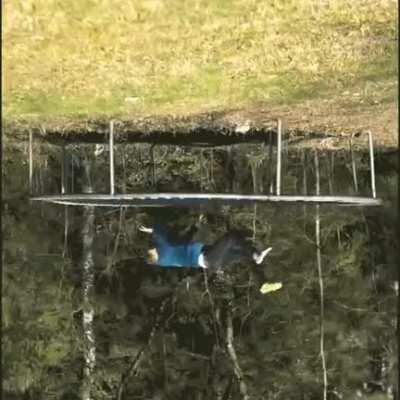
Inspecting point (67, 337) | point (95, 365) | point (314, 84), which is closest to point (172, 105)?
point (314, 84)

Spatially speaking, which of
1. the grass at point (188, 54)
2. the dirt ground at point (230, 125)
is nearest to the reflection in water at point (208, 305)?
the dirt ground at point (230, 125)

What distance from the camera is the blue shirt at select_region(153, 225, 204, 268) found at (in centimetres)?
482

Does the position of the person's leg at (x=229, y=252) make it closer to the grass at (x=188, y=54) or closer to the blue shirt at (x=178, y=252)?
the blue shirt at (x=178, y=252)

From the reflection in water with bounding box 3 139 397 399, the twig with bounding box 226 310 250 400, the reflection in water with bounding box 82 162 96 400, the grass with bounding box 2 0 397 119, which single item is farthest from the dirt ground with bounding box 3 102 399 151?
the twig with bounding box 226 310 250 400

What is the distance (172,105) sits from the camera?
14.6 feet

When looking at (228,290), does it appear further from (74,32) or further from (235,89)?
(74,32)

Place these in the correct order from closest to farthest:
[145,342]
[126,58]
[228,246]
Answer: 1. [126,58]
2. [228,246]
3. [145,342]

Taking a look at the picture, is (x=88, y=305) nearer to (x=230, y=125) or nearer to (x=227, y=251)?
(x=227, y=251)

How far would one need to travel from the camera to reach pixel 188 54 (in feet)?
13.0

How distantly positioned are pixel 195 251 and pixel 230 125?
86cm

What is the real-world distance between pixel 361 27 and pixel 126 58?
1.27 m

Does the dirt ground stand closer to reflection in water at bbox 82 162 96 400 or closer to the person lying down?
the person lying down

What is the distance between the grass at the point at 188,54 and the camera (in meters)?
3.64

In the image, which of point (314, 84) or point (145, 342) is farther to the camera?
point (145, 342)
